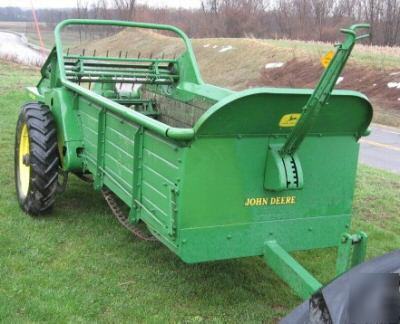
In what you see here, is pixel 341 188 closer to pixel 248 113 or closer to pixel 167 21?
pixel 248 113

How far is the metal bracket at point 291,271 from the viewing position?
2941 mm

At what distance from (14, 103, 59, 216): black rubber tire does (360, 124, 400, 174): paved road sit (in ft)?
18.7

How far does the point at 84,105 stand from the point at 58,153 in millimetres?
577

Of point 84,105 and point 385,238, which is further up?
point 84,105

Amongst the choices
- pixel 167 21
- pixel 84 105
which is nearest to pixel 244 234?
pixel 84 105

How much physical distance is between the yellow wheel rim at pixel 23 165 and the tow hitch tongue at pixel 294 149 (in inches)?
106

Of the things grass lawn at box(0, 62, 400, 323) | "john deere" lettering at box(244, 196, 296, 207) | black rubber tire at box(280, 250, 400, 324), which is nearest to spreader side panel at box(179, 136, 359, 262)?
"john deere" lettering at box(244, 196, 296, 207)

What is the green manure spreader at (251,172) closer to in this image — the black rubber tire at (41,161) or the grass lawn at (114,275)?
the grass lawn at (114,275)

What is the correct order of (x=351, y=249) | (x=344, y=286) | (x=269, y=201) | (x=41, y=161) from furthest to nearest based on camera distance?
(x=41, y=161) → (x=269, y=201) → (x=351, y=249) → (x=344, y=286)

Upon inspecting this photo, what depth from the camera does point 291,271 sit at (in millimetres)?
3082

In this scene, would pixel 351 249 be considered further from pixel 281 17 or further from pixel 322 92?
pixel 281 17

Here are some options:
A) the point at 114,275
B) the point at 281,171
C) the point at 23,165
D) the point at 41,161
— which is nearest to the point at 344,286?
the point at 281,171

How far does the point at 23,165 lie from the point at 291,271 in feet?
10.5

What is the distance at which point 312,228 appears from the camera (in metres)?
3.52
